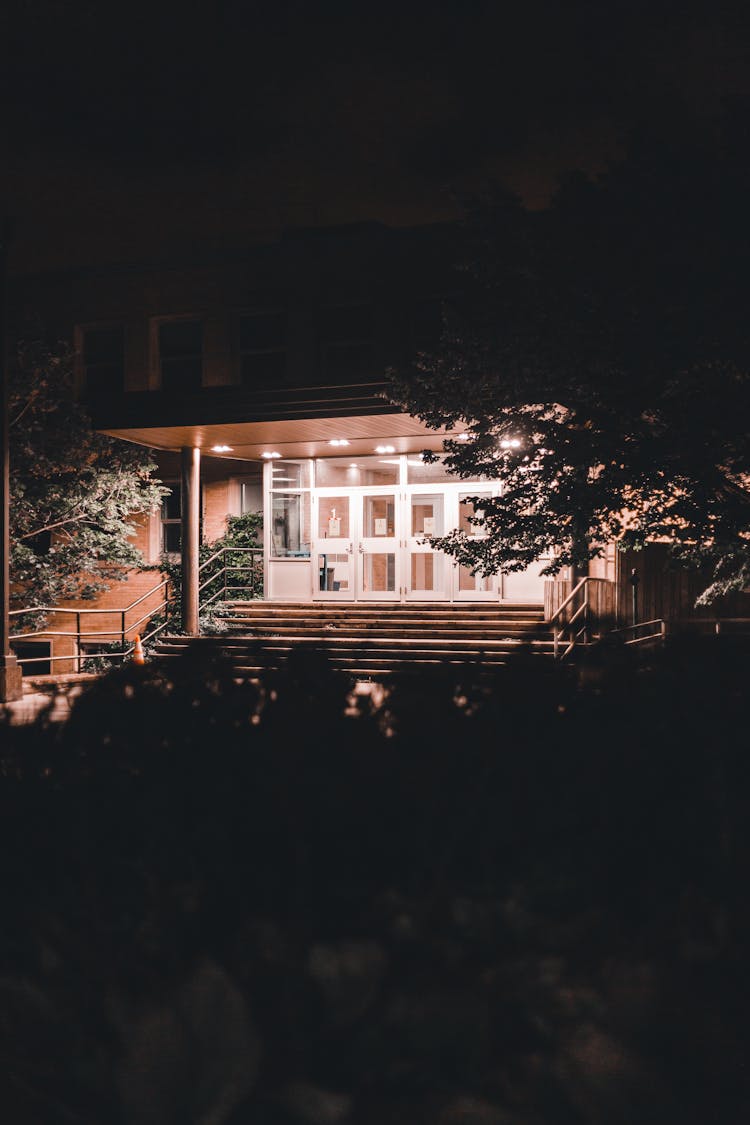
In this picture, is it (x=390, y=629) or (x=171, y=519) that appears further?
(x=171, y=519)

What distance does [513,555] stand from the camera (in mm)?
12648

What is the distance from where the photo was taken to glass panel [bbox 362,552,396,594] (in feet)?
68.8

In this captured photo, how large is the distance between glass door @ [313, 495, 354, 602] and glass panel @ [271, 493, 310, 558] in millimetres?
270

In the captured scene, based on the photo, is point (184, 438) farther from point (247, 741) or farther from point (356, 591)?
point (247, 741)

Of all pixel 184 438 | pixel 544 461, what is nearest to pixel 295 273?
pixel 184 438

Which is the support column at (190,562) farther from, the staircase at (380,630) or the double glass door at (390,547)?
the double glass door at (390,547)

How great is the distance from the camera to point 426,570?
67.7 ft

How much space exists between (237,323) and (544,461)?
11.7 m

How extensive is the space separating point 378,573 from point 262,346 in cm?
584

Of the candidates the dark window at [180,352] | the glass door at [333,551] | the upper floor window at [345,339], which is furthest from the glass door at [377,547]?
the dark window at [180,352]

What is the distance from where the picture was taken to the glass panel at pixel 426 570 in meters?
20.4

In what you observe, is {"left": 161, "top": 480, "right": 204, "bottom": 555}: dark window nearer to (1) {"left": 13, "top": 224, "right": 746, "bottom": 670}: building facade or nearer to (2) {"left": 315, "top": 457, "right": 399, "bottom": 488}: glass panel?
(1) {"left": 13, "top": 224, "right": 746, "bottom": 670}: building facade

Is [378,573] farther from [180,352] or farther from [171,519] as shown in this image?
[180,352]

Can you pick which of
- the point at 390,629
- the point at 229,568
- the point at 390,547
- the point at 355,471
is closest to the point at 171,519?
the point at 229,568
